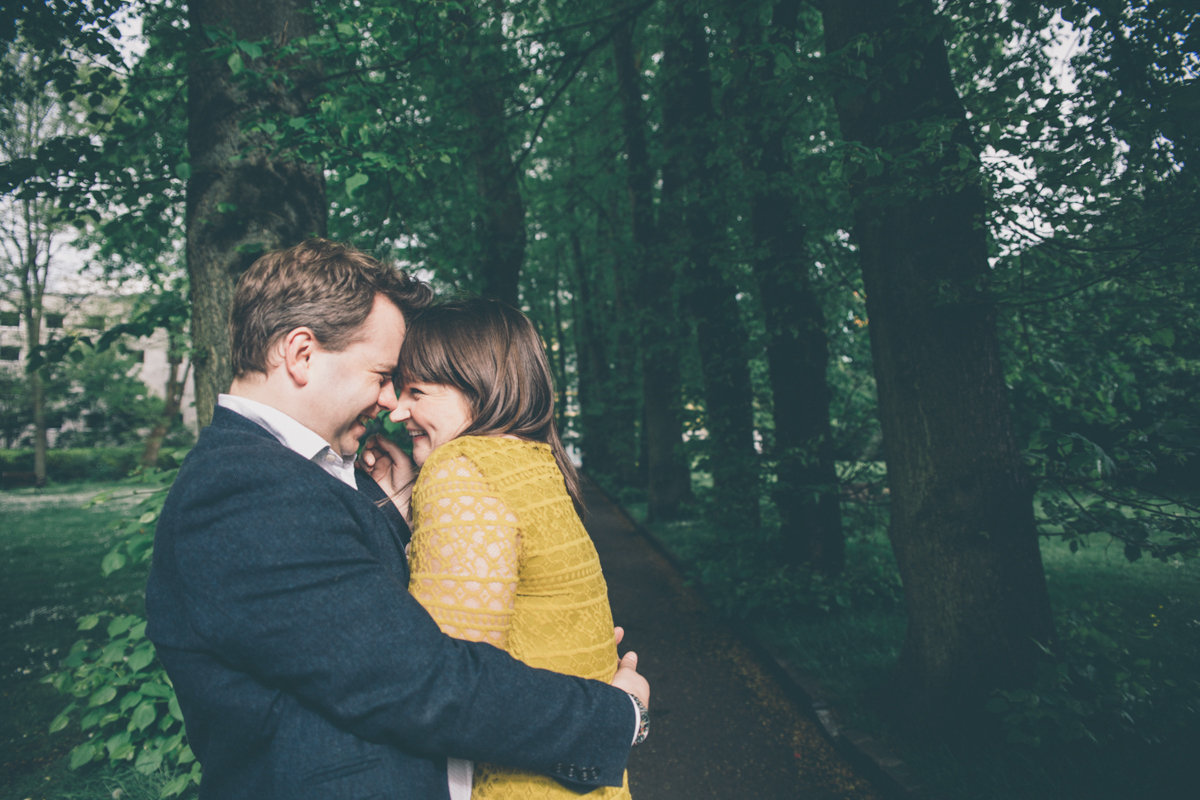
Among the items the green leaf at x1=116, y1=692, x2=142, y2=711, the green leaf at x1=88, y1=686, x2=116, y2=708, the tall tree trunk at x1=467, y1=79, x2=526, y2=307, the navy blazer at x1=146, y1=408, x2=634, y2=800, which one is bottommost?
the green leaf at x1=116, y1=692, x2=142, y2=711

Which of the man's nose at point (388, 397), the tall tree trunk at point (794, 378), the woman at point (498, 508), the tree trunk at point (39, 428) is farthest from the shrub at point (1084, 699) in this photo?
the tree trunk at point (39, 428)

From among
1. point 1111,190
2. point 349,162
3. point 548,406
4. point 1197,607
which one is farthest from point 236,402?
point 1197,607

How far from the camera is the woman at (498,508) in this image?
4.08ft

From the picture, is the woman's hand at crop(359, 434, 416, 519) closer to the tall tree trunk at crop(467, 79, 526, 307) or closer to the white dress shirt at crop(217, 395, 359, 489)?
the white dress shirt at crop(217, 395, 359, 489)

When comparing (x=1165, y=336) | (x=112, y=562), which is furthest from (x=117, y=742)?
(x=1165, y=336)

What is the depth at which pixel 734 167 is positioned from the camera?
637 cm

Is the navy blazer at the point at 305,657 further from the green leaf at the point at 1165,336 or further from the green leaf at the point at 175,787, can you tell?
the green leaf at the point at 1165,336

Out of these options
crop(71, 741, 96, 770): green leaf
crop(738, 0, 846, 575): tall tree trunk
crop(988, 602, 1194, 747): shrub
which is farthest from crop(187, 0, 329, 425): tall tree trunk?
crop(988, 602, 1194, 747): shrub

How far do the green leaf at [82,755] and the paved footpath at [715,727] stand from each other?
10.4 ft

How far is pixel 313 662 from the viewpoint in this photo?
1.01 meters

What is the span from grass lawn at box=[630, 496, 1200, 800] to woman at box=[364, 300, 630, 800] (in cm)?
279

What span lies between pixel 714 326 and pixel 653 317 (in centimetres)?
189

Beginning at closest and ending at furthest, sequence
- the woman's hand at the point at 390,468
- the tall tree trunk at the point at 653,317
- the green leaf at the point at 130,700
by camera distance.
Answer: the woman's hand at the point at 390,468, the green leaf at the point at 130,700, the tall tree trunk at the point at 653,317

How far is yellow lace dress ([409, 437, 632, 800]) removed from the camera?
123 centimetres
